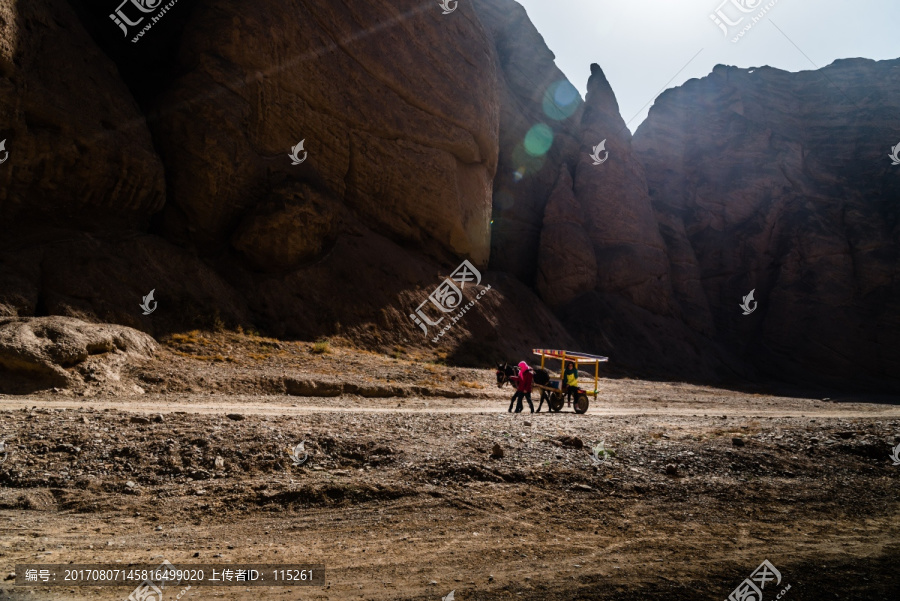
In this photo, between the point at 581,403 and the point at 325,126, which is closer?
the point at 581,403

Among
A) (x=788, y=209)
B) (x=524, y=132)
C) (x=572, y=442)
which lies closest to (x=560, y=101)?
(x=524, y=132)

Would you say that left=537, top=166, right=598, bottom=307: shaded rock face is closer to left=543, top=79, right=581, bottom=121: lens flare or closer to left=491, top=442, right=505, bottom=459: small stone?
left=543, top=79, right=581, bottom=121: lens flare

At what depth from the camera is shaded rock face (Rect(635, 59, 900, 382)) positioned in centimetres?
4556

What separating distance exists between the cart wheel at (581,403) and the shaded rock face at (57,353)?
12.5m

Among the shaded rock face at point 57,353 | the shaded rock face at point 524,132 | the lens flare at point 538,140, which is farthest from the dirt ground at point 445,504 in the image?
the lens flare at point 538,140

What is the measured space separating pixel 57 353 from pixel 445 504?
1134 cm

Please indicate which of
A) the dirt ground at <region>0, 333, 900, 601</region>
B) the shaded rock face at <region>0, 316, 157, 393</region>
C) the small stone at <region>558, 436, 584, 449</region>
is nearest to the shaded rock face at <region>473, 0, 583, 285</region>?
the shaded rock face at <region>0, 316, 157, 393</region>

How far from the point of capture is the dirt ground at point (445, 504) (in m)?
5.60

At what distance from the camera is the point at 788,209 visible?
51.0m

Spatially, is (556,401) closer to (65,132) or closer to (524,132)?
(65,132)

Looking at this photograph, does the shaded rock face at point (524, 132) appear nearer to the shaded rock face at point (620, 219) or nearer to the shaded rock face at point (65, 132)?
the shaded rock face at point (620, 219)

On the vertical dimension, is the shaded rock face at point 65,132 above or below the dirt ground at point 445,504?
above

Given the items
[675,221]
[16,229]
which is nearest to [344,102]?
[16,229]

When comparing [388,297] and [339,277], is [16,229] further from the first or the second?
[388,297]
